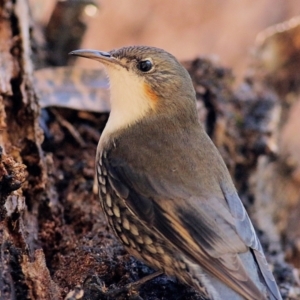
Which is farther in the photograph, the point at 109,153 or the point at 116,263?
the point at 109,153

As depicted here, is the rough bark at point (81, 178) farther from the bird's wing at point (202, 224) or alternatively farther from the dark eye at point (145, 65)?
the dark eye at point (145, 65)

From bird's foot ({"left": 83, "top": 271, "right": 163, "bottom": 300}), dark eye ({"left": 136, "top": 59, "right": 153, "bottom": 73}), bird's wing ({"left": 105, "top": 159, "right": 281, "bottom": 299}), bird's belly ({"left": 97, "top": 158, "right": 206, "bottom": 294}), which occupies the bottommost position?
bird's foot ({"left": 83, "top": 271, "right": 163, "bottom": 300})

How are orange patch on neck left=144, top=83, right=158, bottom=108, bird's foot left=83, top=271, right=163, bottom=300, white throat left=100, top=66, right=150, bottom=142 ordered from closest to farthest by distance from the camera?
1. bird's foot left=83, top=271, right=163, bottom=300
2. white throat left=100, top=66, right=150, bottom=142
3. orange patch on neck left=144, top=83, right=158, bottom=108

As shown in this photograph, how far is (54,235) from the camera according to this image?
3273 millimetres

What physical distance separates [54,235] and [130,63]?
1.02m

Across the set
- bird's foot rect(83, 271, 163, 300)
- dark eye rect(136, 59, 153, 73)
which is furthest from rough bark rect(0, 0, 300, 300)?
dark eye rect(136, 59, 153, 73)

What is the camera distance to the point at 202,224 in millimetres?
2717

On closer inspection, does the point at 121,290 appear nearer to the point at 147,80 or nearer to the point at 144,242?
the point at 144,242

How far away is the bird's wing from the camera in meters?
2.62

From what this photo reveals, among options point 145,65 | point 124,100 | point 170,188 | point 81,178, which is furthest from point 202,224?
point 81,178

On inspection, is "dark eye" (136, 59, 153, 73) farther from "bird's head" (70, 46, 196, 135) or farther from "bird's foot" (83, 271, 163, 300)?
"bird's foot" (83, 271, 163, 300)

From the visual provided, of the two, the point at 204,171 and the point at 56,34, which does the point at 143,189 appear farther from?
the point at 56,34

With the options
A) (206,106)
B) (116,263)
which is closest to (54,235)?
(116,263)

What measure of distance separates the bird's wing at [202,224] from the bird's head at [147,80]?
1.66ft
